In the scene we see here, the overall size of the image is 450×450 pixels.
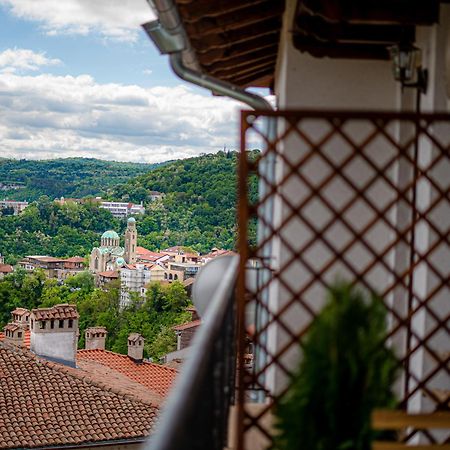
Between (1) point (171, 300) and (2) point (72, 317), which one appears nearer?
(2) point (72, 317)

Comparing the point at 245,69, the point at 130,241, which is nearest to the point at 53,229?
the point at 130,241

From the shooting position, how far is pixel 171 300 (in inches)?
2210

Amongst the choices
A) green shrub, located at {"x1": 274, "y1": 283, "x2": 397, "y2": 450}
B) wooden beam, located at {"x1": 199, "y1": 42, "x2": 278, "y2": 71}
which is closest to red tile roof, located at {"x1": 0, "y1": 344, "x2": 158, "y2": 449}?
wooden beam, located at {"x1": 199, "y1": 42, "x2": 278, "y2": 71}

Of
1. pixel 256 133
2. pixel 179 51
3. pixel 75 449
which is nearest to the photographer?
pixel 256 133

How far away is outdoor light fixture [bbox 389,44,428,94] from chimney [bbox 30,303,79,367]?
1449cm

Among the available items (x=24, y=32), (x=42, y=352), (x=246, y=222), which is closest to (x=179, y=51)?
(x=246, y=222)

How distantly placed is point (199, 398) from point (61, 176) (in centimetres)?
12823

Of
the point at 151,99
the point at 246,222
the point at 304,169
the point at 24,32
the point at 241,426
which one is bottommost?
the point at 241,426

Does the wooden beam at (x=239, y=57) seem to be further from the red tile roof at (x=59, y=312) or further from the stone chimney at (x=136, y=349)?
the stone chimney at (x=136, y=349)

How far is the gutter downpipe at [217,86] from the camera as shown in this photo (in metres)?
3.05

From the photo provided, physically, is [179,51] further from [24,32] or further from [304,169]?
[24,32]

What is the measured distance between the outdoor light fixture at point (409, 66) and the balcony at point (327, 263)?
0.24 meters

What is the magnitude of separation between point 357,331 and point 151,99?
94.6 meters

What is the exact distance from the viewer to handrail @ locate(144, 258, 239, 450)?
1025 millimetres
